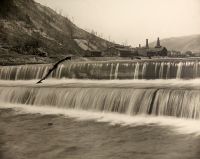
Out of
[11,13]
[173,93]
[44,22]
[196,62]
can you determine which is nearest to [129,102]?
[173,93]

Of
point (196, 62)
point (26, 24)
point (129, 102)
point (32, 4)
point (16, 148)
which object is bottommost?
point (16, 148)

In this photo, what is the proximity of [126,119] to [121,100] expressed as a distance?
0.65 meters

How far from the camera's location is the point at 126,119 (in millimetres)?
6656

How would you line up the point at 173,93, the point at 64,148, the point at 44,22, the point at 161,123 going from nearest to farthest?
the point at 64,148, the point at 161,123, the point at 173,93, the point at 44,22

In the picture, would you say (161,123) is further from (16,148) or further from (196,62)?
(196,62)

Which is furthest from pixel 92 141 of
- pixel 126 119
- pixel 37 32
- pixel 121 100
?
pixel 37 32

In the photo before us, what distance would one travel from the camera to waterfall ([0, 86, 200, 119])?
249 inches

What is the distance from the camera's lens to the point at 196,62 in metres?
8.49

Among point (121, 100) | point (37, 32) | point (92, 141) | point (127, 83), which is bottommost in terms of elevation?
point (92, 141)

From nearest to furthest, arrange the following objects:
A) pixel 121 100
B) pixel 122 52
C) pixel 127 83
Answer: pixel 121 100 < pixel 127 83 < pixel 122 52

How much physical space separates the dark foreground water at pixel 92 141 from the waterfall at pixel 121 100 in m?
0.64

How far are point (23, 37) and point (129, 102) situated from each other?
83.2 ft

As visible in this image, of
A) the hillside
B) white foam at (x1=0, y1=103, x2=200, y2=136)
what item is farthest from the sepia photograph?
the hillside

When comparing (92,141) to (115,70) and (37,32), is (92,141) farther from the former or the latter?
(37,32)
